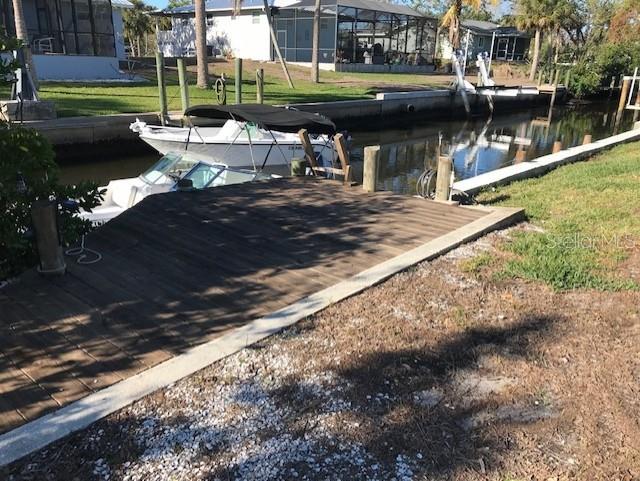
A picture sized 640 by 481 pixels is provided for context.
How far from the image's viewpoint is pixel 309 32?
35.8 metres

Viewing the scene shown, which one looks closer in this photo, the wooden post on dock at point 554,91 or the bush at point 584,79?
the wooden post on dock at point 554,91

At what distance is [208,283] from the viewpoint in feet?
16.4

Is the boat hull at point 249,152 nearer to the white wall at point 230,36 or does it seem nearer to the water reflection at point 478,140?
the water reflection at point 478,140

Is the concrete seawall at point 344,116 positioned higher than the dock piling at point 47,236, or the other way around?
the dock piling at point 47,236

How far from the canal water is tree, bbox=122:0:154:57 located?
30566mm

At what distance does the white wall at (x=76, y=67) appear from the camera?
74.4 feet

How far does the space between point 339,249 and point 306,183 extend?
338 cm

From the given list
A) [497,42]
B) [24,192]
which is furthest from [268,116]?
[497,42]

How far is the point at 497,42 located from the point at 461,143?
3652 centimetres

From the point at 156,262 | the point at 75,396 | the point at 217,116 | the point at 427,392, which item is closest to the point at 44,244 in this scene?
the point at 156,262

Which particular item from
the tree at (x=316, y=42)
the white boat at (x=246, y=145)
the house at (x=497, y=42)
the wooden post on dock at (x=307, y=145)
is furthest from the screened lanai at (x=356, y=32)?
the wooden post on dock at (x=307, y=145)

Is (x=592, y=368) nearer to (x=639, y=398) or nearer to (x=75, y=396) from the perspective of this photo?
(x=639, y=398)

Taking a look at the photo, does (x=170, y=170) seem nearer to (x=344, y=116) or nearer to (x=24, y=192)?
(x=24, y=192)

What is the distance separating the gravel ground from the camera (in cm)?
281
